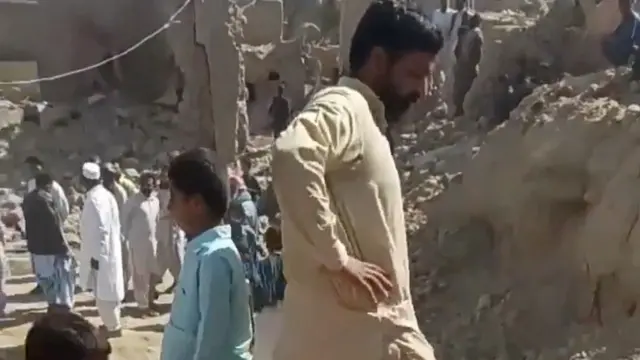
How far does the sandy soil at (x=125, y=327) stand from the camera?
18.1 feet

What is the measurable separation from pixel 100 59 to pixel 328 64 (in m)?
4.61

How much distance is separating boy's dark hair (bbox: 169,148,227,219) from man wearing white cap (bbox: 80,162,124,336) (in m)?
4.07

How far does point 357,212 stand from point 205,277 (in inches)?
23.4

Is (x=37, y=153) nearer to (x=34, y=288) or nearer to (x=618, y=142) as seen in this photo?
(x=34, y=288)

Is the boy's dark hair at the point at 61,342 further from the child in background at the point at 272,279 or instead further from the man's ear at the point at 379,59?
the child in background at the point at 272,279

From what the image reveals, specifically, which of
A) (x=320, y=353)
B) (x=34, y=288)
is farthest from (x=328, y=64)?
(x=320, y=353)

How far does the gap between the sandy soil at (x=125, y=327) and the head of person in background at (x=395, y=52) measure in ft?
9.38

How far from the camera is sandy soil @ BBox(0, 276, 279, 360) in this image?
217 inches

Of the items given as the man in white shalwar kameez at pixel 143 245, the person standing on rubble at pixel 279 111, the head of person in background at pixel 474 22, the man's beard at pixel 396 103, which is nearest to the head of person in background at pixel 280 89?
the person standing on rubble at pixel 279 111

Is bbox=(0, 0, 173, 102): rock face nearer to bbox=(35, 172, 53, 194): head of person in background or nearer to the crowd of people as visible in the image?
bbox=(35, 172, 53, 194): head of person in background

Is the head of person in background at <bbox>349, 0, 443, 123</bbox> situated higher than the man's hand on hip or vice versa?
the head of person in background at <bbox>349, 0, 443, 123</bbox>

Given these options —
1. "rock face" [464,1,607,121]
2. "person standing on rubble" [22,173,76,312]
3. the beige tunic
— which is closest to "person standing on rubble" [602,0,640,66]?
"rock face" [464,1,607,121]

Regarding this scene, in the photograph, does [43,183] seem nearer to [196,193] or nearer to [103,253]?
[103,253]

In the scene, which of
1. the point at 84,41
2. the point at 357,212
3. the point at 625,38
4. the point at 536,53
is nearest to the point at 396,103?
the point at 357,212
